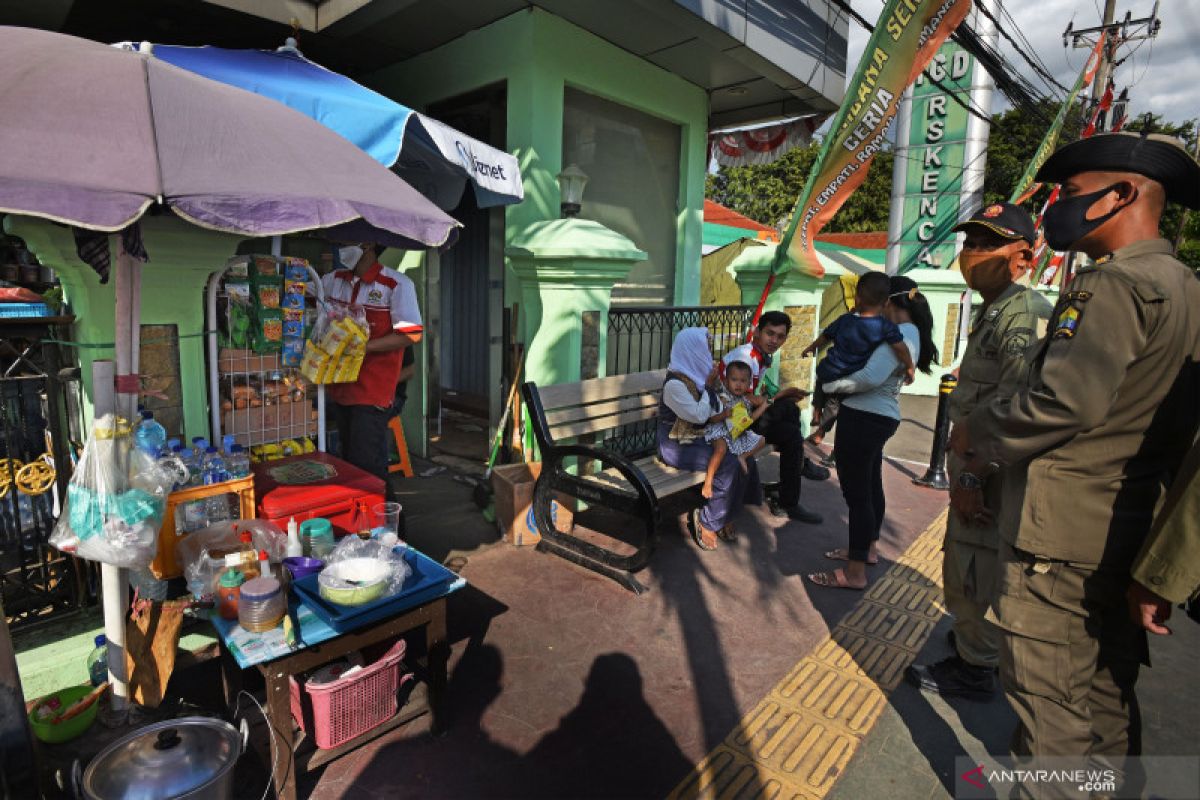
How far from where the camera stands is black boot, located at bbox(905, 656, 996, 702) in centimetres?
300

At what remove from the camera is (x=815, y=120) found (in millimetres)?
8711

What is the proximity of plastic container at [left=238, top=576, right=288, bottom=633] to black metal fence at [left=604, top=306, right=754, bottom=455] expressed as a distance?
144 inches

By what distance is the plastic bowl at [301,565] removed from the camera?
2.69 meters

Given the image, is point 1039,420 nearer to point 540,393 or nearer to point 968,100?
point 540,393

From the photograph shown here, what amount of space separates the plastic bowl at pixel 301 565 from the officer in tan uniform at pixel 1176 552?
2.77 meters

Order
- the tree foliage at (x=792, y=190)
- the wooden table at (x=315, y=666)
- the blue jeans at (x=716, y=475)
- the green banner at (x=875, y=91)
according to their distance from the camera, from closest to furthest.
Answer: the wooden table at (x=315, y=666) → the blue jeans at (x=716, y=475) → the green banner at (x=875, y=91) → the tree foliage at (x=792, y=190)

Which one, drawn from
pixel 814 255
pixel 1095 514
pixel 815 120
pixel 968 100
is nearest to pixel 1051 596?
pixel 1095 514

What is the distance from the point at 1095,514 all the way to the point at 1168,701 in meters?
1.90

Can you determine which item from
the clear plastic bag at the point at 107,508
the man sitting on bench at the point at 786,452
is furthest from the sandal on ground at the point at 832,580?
the clear plastic bag at the point at 107,508

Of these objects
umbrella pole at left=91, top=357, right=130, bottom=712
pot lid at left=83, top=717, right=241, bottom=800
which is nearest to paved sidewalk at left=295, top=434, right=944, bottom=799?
pot lid at left=83, top=717, right=241, bottom=800

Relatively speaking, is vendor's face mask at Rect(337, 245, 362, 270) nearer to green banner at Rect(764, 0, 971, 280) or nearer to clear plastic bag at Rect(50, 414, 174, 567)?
clear plastic bag at Rect(50, 414, 174, 567)

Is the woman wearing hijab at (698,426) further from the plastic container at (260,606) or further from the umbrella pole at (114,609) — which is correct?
the umbrella pole at (114,609)

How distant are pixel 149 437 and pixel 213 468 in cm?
41

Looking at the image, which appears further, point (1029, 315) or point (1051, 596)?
point (1029, 315)
